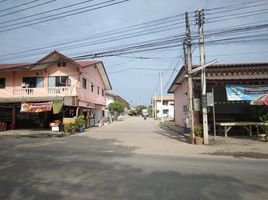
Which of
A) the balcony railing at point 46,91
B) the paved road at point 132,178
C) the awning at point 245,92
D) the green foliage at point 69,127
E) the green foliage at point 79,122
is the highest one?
the balcony railing at point 46,91

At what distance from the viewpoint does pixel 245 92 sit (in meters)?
18.6

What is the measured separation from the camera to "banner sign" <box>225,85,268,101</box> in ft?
60.7

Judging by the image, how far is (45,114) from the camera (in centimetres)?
2875

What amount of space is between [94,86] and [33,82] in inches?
323

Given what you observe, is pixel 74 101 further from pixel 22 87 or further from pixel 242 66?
pixel 242 66

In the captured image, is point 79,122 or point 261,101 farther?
point 79,122

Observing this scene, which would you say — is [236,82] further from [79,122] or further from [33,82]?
[33,82]

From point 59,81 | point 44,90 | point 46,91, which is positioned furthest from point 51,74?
point 46,91

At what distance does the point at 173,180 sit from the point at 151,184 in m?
0.73

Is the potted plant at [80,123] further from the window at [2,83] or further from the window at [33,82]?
the window at [2,83]

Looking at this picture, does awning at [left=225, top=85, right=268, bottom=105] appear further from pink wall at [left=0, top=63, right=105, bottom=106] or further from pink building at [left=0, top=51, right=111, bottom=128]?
pink wall at [left=0, top=63, right=105, bottom=106]

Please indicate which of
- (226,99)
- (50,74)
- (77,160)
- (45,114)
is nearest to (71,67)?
(50,74)

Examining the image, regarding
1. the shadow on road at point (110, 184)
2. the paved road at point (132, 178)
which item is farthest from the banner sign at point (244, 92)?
the shadow on road at point (110, 184)

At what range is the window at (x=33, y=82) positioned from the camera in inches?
1077
